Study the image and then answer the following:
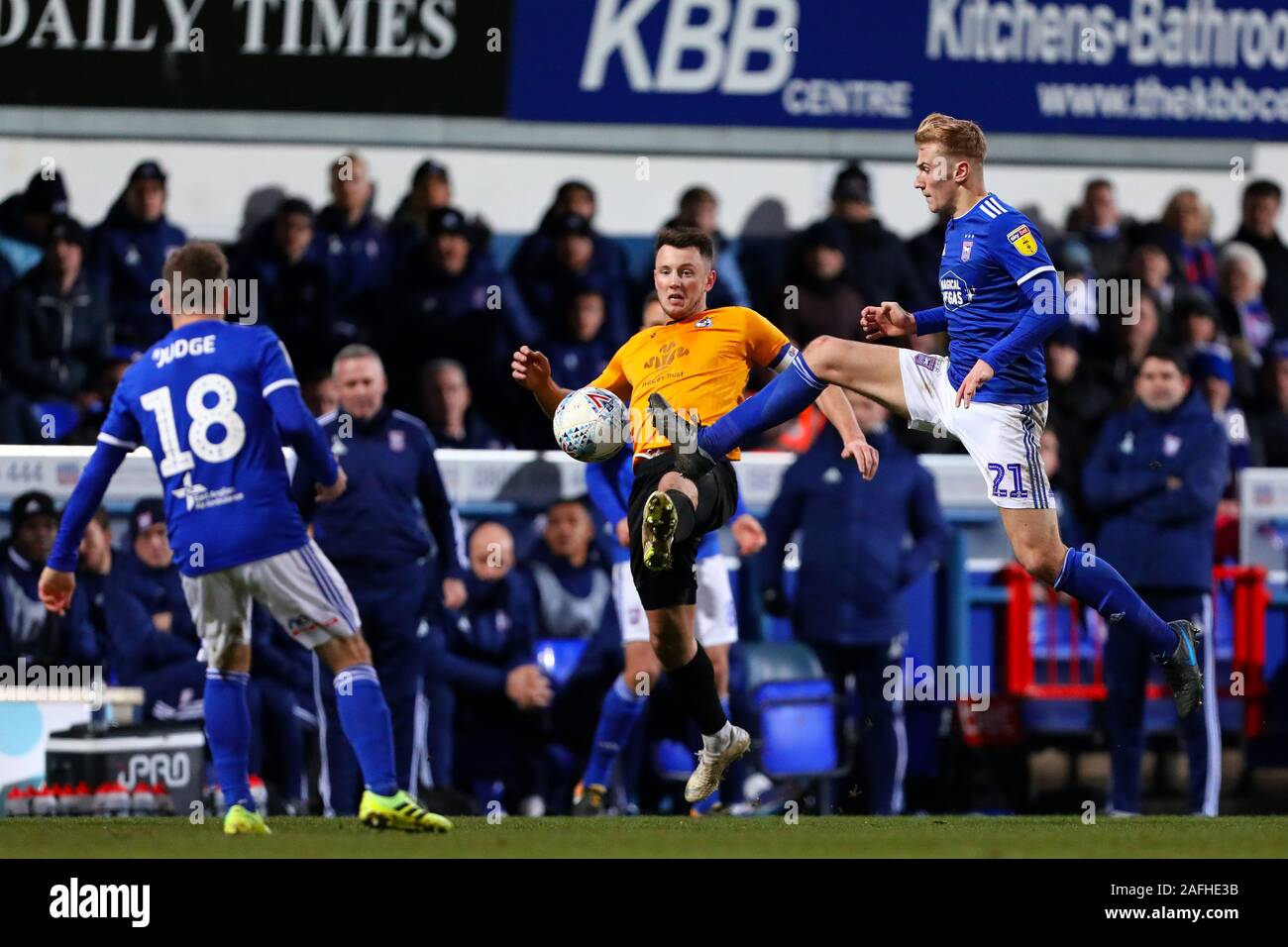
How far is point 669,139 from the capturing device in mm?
11766

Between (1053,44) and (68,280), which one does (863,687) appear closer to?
(1053,44)

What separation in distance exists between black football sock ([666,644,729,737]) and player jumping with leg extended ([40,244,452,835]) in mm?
890

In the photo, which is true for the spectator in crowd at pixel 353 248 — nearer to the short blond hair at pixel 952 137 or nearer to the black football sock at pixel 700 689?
the black football sock at pixel 700 689

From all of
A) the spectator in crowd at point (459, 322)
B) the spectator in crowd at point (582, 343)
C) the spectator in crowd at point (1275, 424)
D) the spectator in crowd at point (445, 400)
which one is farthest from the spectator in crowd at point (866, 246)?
the spectator in crowd at point (445, 400)

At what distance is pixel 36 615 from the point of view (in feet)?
33.6

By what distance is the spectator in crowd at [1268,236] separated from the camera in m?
12.5

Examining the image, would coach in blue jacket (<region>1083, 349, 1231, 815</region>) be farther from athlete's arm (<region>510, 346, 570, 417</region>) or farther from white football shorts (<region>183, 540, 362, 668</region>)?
white football shorts (<region>183, 540, 362, 668</region>)

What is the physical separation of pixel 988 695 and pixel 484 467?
2.70 meters

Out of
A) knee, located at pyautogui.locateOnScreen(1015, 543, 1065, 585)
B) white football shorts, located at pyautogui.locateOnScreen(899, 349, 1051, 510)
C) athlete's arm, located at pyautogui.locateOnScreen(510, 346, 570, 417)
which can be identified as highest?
athlete's arm, located at pyautogui.locateOnScreen(510, 346, 570, 417)

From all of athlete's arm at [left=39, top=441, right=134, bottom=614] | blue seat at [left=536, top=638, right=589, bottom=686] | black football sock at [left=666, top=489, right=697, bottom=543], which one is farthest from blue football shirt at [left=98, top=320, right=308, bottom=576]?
blue seat at [left=536, top=638, right=589, bottom=686]

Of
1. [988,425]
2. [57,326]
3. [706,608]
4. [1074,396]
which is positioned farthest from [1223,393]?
[57,326]

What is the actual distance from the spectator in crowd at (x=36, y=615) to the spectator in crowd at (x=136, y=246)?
136 centimetres

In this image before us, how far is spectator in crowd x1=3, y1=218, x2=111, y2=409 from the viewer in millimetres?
10930
